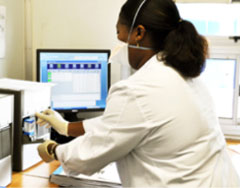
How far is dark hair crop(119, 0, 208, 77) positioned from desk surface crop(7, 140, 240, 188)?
0.74 meters

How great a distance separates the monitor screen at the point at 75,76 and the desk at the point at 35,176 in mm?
376

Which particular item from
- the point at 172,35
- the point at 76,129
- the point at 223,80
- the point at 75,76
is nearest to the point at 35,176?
the point at 76,129

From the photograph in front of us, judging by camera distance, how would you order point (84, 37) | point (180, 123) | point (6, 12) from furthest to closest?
point (84, 37), point (6, 12), point (180, 123)

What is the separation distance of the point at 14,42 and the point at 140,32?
1100 millimetres

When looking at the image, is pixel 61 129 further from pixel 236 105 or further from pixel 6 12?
pixel 236 105

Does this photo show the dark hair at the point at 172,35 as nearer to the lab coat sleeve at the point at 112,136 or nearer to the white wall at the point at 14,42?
the lab coat sleeve at the point at 112,136

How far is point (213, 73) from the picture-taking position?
2.06m

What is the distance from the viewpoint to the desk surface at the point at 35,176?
4.37ft

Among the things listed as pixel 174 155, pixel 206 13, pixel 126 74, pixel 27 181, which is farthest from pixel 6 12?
pixel 174 155

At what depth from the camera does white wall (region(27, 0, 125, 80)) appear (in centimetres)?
191

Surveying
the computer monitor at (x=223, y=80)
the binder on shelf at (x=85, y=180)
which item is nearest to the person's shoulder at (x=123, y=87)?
the binder on shelf at (x=85, y=180)

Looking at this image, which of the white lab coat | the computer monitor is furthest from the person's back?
the computer monitor

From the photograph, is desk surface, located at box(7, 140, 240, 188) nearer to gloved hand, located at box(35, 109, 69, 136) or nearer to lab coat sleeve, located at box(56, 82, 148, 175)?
gloved hand, located at box(35, 109, 69, 136)

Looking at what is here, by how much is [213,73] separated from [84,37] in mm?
830
